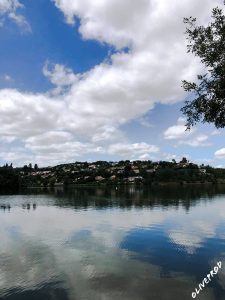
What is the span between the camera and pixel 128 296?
75.4 feet

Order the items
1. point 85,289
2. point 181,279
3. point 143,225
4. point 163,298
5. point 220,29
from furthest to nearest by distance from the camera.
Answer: point 143,225
point 220,29
point 181,279
point 85,289
point 163,298

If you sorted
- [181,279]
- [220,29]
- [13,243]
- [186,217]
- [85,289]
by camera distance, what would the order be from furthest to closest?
[186,217]
[13,243]
[220,29]
[181,279]
[85,289]

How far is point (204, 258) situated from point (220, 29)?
18.6 metres

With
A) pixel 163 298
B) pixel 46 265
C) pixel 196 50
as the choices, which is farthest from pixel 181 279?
pixel 196 50

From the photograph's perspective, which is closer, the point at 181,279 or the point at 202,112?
the point at 181,279

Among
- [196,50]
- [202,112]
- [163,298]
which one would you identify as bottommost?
[163,298]

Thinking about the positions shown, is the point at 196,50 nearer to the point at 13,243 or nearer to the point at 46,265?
the point at 46,265

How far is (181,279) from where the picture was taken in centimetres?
2653

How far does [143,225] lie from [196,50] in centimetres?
3132

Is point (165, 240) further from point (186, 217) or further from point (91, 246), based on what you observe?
point (186, 217)

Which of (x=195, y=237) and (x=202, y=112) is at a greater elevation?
(x=202, y=112)

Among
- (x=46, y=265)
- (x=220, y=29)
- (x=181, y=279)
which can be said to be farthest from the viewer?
(x=46, y=265)

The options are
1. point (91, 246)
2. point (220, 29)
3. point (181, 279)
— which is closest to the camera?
point (181, 279)

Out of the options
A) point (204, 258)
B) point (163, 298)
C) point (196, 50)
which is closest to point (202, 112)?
point (196, 50)
